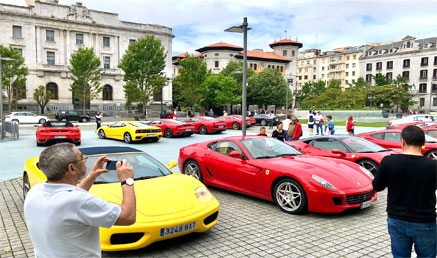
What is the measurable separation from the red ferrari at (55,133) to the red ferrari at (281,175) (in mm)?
9802

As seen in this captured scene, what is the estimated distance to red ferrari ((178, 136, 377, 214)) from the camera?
570cm

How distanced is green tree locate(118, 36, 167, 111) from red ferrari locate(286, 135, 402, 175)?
37924 mm

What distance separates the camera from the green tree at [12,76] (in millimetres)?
42000

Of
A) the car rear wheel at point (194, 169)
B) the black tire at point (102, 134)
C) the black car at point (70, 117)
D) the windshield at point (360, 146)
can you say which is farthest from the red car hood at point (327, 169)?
the black car at point (70, 117)

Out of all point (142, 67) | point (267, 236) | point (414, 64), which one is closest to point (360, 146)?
point (267, 236)

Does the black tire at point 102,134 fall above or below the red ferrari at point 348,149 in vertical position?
below

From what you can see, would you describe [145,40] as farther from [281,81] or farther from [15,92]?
[281,81]

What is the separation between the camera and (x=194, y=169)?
805 centimetres

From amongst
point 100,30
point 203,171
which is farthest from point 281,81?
point 203,171

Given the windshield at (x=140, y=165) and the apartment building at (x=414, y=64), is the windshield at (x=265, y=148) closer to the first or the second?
the windshield at (x=140, y=165)

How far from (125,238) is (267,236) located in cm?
210

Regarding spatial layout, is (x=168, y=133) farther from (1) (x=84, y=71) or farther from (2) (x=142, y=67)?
(1) (x=84, y=71)

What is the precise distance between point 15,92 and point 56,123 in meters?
36.2

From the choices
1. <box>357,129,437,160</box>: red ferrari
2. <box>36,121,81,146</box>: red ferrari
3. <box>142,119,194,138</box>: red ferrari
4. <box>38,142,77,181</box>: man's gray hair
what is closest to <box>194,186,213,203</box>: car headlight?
<box>38,142,77,181</box>: man's gray hair
